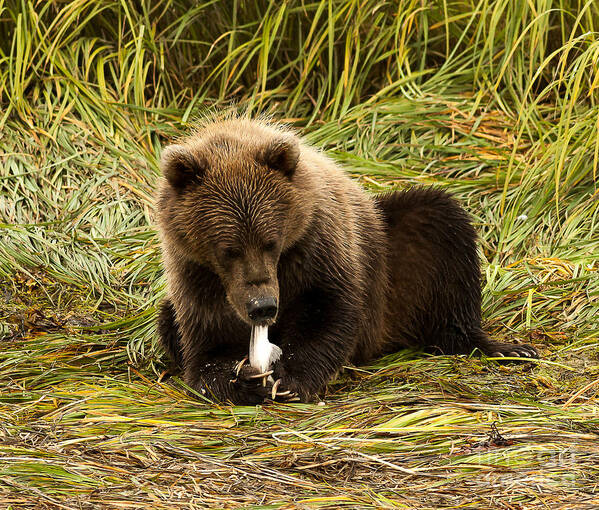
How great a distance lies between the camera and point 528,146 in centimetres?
749

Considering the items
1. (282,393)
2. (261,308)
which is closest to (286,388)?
(282,393)

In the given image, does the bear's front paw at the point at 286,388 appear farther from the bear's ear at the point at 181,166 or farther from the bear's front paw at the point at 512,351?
the bear's front paw at the point at 512,351

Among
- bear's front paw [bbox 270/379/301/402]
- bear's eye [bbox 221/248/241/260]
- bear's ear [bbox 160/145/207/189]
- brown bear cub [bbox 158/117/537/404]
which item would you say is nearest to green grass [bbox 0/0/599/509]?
bear's front paw [bbox 270/379/301/402]

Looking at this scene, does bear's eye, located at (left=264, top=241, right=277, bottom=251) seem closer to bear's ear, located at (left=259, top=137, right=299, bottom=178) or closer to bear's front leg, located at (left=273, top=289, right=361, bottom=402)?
bear's ear, located at (left=259, top=137, right=299, bottom=178)

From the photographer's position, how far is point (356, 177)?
7.45m

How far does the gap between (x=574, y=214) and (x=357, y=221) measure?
1892 mm

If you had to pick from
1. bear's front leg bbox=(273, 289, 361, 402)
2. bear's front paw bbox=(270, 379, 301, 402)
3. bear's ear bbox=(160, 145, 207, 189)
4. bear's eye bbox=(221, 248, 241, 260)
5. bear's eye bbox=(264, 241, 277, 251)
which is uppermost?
bear's ear bbox=(160, 145, 207, 189)

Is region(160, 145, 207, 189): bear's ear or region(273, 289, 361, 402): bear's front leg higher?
region(160, 145, 207, 189): bear's ear

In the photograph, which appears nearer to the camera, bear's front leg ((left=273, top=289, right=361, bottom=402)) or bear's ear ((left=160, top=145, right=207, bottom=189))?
bear's ear ((left=160, top=145, right=207, bottom=189))

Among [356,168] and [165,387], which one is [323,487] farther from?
[356,168]

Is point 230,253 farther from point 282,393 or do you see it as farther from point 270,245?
point 282,393

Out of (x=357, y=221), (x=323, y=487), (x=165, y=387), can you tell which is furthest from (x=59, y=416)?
(x=357, y=221)

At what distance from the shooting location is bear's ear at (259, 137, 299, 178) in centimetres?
483

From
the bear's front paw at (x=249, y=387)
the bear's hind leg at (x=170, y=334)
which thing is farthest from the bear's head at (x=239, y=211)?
the bear's hind leg at (x=170, y=334)
